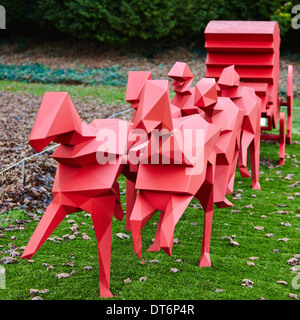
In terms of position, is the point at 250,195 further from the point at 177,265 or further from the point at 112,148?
the point at 112,148

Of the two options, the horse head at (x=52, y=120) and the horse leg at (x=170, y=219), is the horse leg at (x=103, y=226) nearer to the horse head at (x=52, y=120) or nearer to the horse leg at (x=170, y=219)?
the horse leg at (x=170, y=219)

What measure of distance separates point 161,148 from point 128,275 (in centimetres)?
179

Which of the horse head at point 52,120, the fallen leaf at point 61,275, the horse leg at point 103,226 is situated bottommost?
the fallen leaf at point 61,275

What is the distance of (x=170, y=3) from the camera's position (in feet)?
66.6

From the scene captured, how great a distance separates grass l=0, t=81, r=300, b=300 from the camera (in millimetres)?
4418

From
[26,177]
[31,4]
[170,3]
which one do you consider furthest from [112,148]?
[31,4]

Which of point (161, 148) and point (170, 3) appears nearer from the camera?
point (161, 148)

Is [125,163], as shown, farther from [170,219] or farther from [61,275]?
[61,275]

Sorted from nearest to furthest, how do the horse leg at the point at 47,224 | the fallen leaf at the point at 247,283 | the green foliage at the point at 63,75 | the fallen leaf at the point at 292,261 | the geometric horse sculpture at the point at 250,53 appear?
the horse leg at the point at 47,224, the fallen leaf at the point at 247,283, the fallen leaf at the point at 292,261, the geometric horse sculpture at the point at 250,53, the green foliage at the point at 63,75

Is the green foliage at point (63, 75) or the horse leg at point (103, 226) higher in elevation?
the horse leg at point (103, 226)

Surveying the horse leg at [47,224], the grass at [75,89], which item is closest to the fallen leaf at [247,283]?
the horse leg at [47,224]

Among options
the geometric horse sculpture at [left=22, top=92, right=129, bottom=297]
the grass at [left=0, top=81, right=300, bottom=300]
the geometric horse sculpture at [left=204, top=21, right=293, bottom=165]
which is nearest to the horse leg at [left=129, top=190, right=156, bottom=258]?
the geometric horse sculpture at [left=22, top=92, right=129, bottom=297]

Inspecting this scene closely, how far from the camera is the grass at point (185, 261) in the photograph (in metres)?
4.42

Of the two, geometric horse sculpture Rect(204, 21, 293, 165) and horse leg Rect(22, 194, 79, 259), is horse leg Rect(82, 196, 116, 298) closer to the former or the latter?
horse leg Rect(22, 194, 79, 259)
